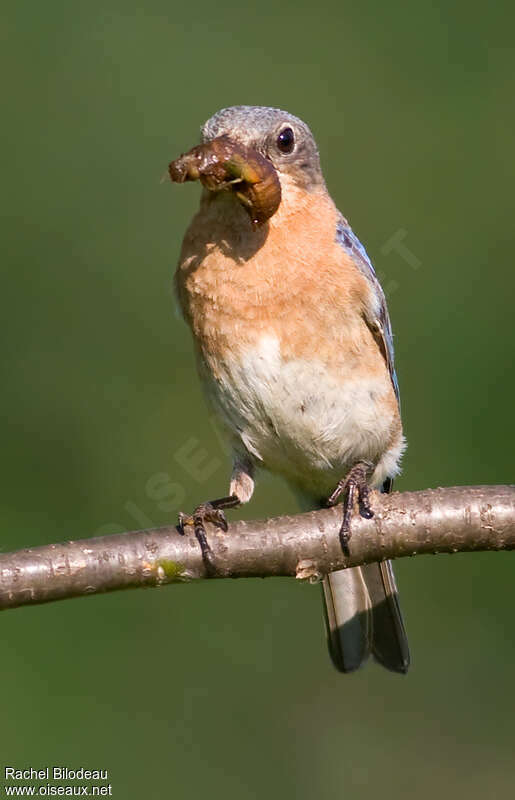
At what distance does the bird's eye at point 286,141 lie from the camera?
5008mm

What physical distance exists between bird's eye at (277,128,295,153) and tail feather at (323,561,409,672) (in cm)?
190

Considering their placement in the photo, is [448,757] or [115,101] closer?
[448,757]

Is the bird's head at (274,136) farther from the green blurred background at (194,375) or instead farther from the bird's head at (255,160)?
the green blurred background at (194,375)

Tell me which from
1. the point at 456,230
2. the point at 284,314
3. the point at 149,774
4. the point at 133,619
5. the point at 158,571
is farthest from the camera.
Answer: the point at 456,230

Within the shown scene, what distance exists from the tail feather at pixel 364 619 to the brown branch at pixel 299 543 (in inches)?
50.3

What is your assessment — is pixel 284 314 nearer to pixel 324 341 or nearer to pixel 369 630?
pixel 324 341

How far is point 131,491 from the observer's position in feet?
22.0

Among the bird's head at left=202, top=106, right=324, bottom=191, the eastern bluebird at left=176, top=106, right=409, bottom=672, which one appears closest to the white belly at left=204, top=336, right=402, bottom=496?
the eastern bluebird at left=176, top=106, right=409, bottom=672

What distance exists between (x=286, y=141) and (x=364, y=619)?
2138 millimetres

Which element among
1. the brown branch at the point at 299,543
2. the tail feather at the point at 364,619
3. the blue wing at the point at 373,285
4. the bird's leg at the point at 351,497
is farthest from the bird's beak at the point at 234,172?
the tail feather at the point at 364,619

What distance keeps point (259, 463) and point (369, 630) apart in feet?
2.95

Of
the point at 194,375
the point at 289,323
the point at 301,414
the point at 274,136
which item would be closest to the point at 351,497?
the point at 301,414

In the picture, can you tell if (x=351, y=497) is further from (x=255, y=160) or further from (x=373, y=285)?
(x=255, y=160)

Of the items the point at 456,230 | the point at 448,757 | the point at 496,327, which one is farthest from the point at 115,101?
the point at 448,757
